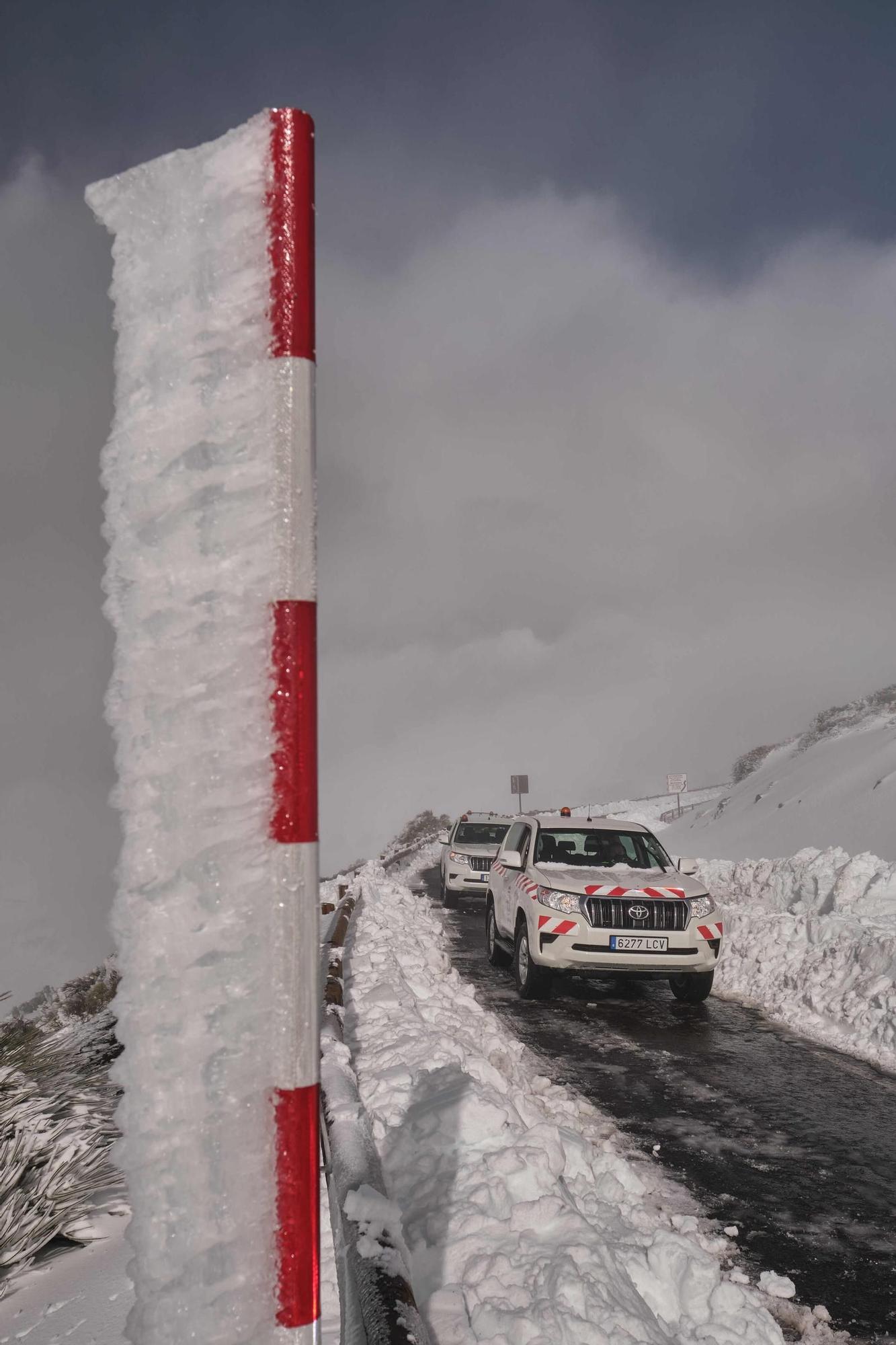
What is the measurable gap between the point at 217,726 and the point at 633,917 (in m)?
8.21

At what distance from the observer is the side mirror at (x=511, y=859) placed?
10.3m

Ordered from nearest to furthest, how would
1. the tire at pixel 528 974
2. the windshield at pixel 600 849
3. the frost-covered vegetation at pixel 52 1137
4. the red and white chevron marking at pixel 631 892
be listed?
1. the frost-covered vegetation at pixel 52 1137
2. the red and white chevron marking at pixel 631 892
3. the tire at pixel 528 974
4. the windshield at pixel 600 849

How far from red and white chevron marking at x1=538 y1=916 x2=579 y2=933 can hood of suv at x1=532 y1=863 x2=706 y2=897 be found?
0.97 feet

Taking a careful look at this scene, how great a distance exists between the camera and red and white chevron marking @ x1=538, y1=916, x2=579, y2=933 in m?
8.72

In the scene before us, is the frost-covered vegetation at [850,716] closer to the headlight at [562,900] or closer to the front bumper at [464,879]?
the front bumper at [464,879]

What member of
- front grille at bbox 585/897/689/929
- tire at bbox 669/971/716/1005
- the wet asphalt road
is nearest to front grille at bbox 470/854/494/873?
the wet asphalt road

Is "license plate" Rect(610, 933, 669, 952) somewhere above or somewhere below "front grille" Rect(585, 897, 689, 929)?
below

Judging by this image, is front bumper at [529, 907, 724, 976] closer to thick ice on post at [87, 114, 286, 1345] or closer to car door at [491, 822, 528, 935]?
car door at [491, 822, 528, 935]

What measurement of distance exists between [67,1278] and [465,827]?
51.9 feet

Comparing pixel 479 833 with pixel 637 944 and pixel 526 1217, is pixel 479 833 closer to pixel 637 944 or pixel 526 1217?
pixel 637 944

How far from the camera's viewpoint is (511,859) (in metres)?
10.5

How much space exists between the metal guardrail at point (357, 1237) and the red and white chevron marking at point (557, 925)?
480 cm

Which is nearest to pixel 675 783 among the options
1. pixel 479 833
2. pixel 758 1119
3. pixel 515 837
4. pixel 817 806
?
pixel 817 806

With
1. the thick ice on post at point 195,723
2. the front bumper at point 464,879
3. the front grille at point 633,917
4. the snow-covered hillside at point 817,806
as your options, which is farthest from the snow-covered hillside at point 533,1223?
the snow-covered hillside at point 817,806
